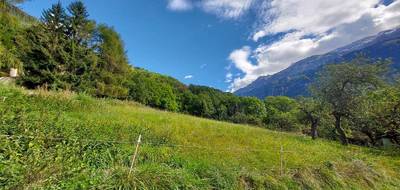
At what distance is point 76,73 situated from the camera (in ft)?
94.2

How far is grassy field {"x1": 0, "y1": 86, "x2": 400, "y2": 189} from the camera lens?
192 inches

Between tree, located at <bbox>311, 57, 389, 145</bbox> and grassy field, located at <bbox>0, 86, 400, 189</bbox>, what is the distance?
7.43 metres

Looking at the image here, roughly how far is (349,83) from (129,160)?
18261mm

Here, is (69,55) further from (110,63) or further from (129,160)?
(129,160)

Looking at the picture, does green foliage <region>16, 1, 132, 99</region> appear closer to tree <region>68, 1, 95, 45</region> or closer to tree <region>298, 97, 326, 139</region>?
tree <region>68, 1, 95, 45</region>

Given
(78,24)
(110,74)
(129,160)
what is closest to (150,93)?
(110,74)

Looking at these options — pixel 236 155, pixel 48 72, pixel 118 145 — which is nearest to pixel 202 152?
pixel 236 155

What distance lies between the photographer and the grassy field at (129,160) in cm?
488

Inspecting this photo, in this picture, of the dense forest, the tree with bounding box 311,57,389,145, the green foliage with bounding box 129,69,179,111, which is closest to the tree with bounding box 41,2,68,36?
the dense forest

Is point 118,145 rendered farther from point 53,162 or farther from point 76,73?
point 76,73

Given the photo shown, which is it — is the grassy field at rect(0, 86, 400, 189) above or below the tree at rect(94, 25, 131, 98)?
below

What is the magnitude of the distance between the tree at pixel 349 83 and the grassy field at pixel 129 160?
7.43 metres

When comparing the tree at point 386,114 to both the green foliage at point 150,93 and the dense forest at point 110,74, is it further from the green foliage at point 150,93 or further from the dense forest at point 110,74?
the green foliage at point 150,93

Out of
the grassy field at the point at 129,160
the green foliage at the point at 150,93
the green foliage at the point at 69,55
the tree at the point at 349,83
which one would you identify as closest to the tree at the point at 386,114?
the tree at the point at 349,83
